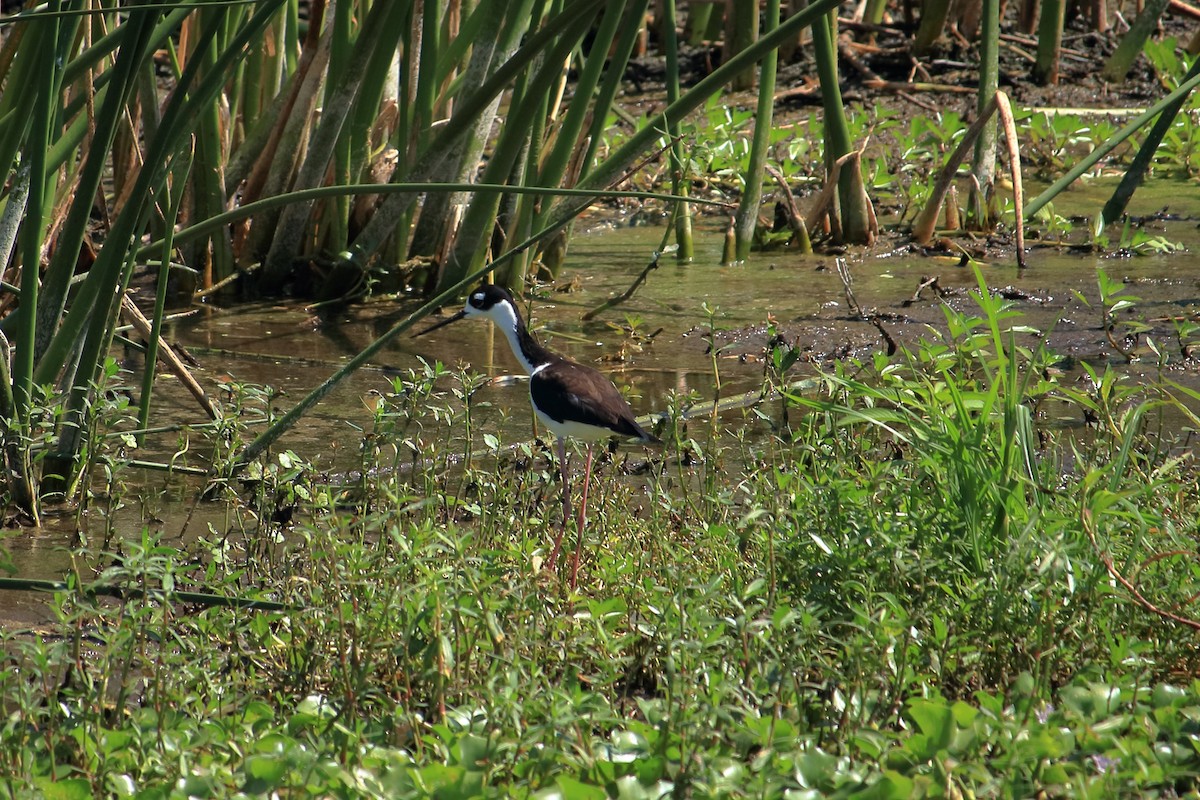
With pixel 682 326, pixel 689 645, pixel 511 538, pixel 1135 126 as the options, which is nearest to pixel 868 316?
pixel 682 326

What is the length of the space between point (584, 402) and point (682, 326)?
216 centimetres

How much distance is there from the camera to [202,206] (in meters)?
5.98

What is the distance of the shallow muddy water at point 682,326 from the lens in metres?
5.27

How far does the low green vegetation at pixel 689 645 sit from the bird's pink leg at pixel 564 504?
94 mm

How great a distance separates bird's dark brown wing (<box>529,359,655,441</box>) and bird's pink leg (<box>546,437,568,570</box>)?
149 millimetres

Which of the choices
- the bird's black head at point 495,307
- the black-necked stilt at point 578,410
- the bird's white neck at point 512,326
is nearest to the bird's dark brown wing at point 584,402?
the black-necked stilt at point 578,410

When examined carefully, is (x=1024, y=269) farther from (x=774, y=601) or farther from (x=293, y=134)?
(x=774, y=601)

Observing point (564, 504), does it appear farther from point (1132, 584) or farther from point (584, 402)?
point (1132, 584)

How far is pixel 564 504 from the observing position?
A: 163 inches

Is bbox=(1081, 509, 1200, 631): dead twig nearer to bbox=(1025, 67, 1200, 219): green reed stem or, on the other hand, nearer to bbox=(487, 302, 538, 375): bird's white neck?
bbox=(1025, 67, 1200, 219): green reed stem

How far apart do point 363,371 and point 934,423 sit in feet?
9.00

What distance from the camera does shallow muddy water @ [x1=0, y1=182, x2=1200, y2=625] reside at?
5.27 m

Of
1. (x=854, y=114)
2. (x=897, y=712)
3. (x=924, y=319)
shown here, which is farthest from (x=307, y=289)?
(x=897, y=712)

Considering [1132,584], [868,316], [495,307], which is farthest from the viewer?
[868,316]
